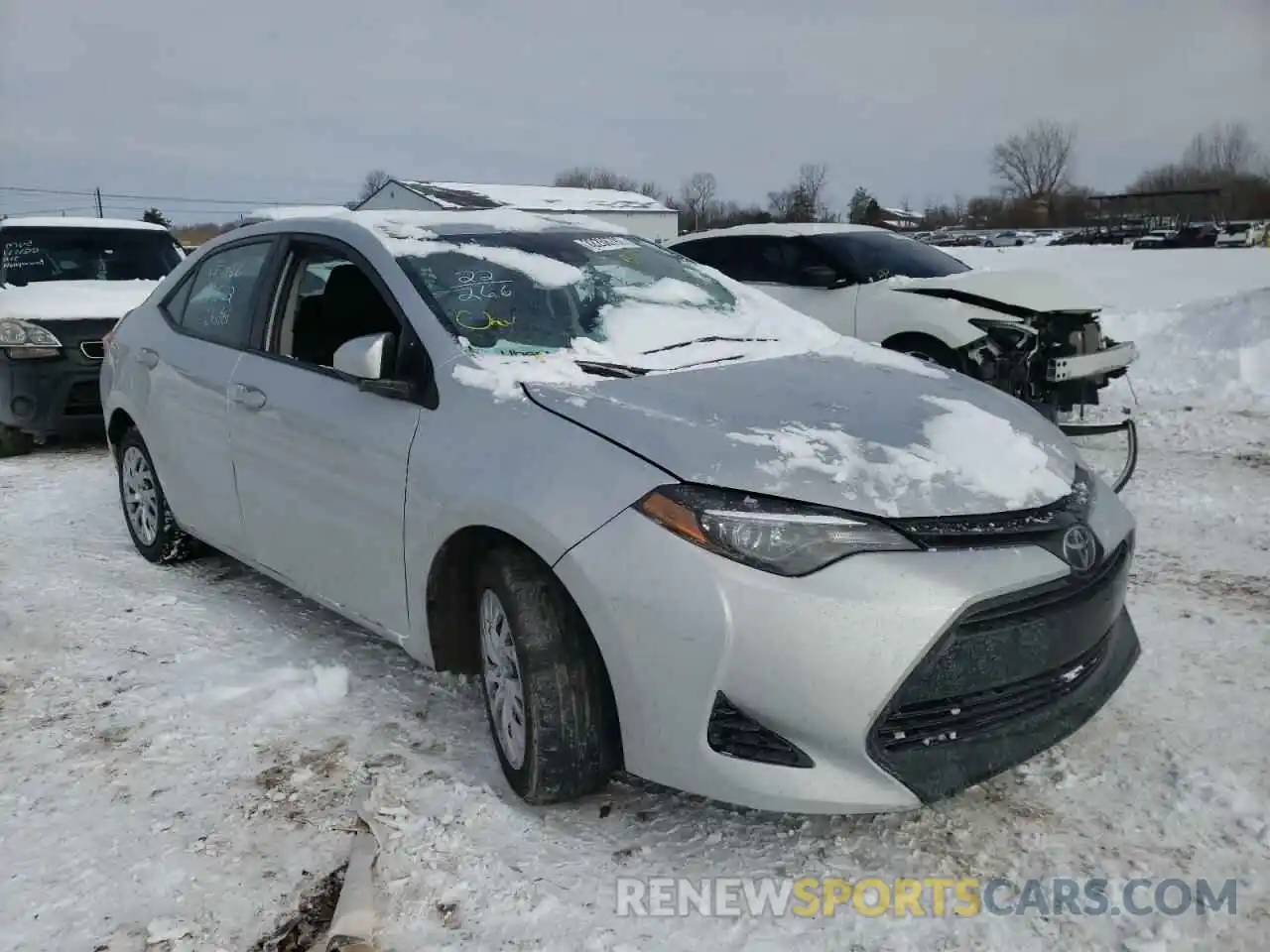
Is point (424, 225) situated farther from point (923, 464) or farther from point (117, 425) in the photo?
point (117, 425)

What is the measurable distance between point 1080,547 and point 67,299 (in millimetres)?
7307

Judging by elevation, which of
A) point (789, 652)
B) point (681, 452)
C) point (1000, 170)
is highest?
point (1000, 170)

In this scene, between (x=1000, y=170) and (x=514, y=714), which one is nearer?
(x=514, y=714)

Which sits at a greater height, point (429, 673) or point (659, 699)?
point (659, 699)

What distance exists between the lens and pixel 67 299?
7.43 metres

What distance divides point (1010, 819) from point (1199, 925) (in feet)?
1.64

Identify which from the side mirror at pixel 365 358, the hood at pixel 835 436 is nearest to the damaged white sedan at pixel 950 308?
the hood at pixel 835 436

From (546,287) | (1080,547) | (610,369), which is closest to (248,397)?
(546,287)

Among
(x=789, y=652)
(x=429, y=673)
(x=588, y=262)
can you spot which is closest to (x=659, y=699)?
(x=789, y=652)

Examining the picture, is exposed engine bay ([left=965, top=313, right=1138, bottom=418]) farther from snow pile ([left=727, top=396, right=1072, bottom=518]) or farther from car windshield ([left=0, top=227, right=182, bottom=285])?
car windshield ([left=0, top=227, right=182, bottom=285])

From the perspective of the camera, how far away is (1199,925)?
2238 mm

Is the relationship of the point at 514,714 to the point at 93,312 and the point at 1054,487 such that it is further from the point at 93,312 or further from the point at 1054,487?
the point at 93,312

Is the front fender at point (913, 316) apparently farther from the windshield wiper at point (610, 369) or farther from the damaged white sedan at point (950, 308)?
the windshield wiper at point (610, 369)

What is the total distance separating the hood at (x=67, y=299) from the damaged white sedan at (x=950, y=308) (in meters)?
4.73
